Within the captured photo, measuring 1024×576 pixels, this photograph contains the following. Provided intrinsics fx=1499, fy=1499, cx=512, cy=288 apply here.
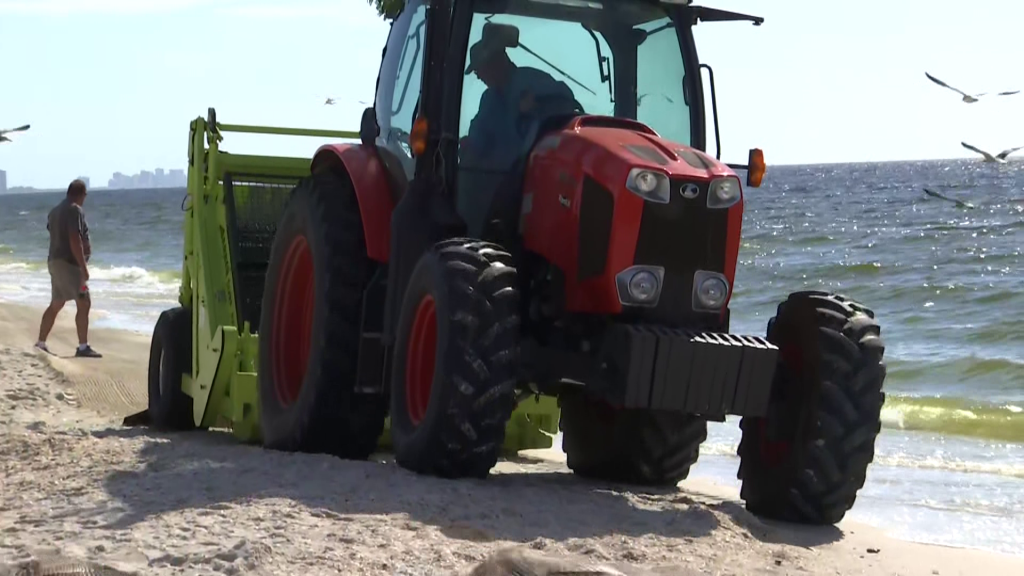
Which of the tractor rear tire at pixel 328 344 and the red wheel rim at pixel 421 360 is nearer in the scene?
the red wheel rim at pixel 421 360

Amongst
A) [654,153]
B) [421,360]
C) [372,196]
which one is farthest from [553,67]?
[421,360]

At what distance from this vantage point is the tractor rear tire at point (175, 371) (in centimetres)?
823

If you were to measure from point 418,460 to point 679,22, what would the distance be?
2.24 meters

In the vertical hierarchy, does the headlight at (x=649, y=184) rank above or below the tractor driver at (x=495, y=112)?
below

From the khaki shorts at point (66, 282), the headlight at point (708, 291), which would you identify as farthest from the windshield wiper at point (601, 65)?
the khaki shorts at point (66, 282)

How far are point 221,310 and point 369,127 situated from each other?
1694mm

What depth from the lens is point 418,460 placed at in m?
5.50

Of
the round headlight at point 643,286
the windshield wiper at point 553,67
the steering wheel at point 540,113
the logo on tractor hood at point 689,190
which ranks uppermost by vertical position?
the windshield wiper at point 553,67

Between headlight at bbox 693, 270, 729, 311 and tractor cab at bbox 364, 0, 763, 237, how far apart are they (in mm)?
572

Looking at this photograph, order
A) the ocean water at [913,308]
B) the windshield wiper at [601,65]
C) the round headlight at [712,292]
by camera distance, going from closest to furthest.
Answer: the round headlight at [712,292], the windshield wiper at [601,65], the ocean water at [913,308]

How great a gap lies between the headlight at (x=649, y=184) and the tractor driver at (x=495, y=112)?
0.78 m

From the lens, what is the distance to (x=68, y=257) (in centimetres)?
1295

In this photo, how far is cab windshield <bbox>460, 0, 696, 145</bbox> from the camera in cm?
604

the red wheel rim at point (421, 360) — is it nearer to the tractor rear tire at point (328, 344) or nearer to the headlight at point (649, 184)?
the tractor rear tire at point (328, 344)
